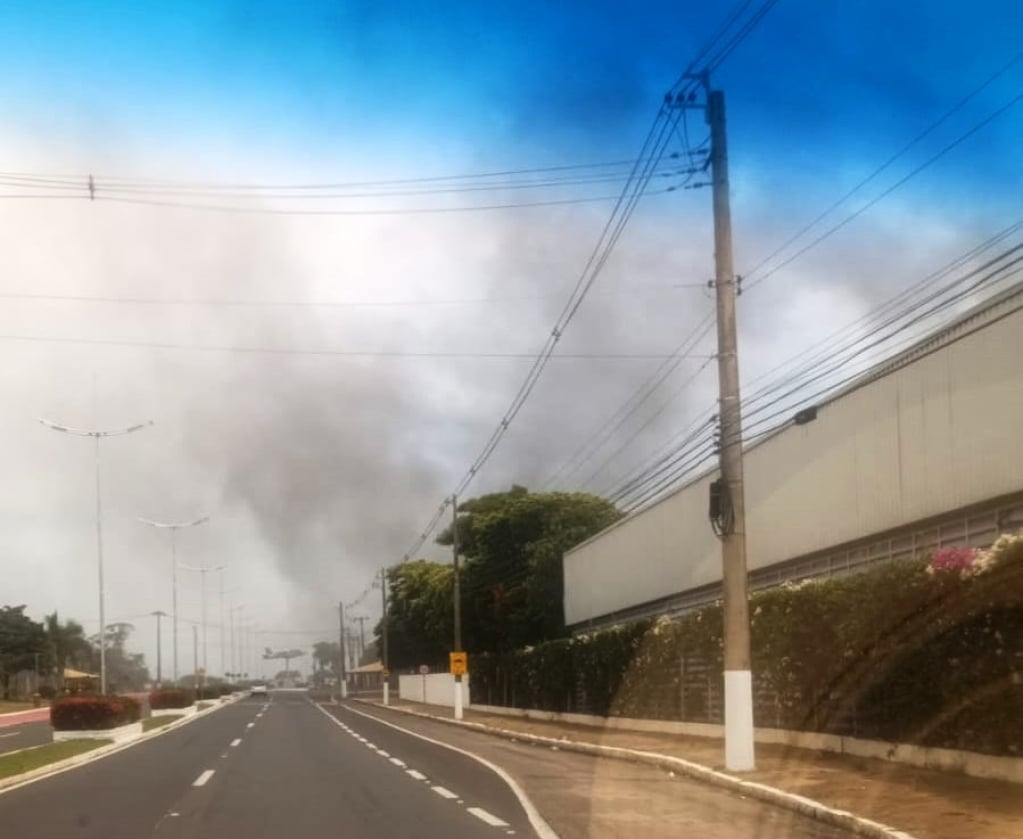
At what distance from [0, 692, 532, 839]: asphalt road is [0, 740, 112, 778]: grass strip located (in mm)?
975

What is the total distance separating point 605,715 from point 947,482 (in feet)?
61.2

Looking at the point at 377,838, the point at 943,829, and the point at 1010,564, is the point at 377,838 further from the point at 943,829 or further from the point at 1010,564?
the point at 1010,564

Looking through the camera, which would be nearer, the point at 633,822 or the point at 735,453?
the point at 633,822

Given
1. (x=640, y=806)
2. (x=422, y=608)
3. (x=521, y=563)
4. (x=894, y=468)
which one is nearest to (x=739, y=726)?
(x=640, y=806)

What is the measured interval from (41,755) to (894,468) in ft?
64.9

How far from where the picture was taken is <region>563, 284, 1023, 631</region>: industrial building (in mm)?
20781

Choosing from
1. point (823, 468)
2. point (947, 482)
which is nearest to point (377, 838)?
point (947, 482)

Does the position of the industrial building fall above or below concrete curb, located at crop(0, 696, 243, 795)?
above

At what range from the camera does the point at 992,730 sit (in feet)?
53.3

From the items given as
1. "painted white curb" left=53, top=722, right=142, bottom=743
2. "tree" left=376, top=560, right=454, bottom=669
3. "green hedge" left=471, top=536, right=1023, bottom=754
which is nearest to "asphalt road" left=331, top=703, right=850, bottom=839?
"green hedge" left=471, top=536, right=1023, bottom=754

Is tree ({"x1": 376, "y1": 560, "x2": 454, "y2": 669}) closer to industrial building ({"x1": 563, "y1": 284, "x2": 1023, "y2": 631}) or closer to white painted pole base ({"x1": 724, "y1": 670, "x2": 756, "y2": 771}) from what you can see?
industrial building ({"x1": 563, "y1": 284, "x2": 1023, "y2": 631})

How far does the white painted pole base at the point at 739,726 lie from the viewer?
19641mm

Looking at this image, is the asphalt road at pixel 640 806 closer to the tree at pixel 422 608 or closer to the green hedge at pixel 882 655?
the green hedge at pixel 882 655

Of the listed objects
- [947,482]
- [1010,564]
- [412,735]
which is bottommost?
[412,735]
